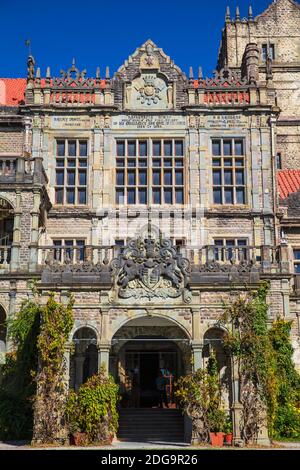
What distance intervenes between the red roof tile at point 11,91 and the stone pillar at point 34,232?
30.1ft

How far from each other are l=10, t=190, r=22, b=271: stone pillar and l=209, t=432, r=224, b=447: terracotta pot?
10.00 metres

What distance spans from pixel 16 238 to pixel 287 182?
15371 mm

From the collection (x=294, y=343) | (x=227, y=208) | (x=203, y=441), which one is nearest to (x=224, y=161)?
(x=227, y=208)

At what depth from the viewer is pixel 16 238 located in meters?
25.7

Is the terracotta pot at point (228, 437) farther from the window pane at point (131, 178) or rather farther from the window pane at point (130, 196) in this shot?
the window pane at point (131, 178)

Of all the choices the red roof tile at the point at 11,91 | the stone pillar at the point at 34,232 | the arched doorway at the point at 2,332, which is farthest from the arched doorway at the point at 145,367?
the red roof tile at the point at 11,91

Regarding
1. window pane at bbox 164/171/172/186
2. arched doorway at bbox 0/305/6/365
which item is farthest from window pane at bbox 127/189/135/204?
arched doorway at bbox 0/305/6/365

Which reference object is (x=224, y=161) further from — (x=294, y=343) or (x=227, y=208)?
(x=294, y=343)

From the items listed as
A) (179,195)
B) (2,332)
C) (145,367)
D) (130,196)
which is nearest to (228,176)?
(179,195)

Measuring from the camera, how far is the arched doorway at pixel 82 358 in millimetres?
24172

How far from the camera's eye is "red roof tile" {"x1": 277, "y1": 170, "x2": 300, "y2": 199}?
33659mm

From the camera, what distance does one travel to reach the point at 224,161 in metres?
29.5

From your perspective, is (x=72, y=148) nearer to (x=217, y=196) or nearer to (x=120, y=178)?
(x=120, y=178)

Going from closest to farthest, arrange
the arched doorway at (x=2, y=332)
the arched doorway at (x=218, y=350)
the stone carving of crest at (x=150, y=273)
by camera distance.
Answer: the stone carving of crest at (x=150, y=273)
the arched doorway at (x=218, y=350)
the arched doorway at (x=2, y=332)
